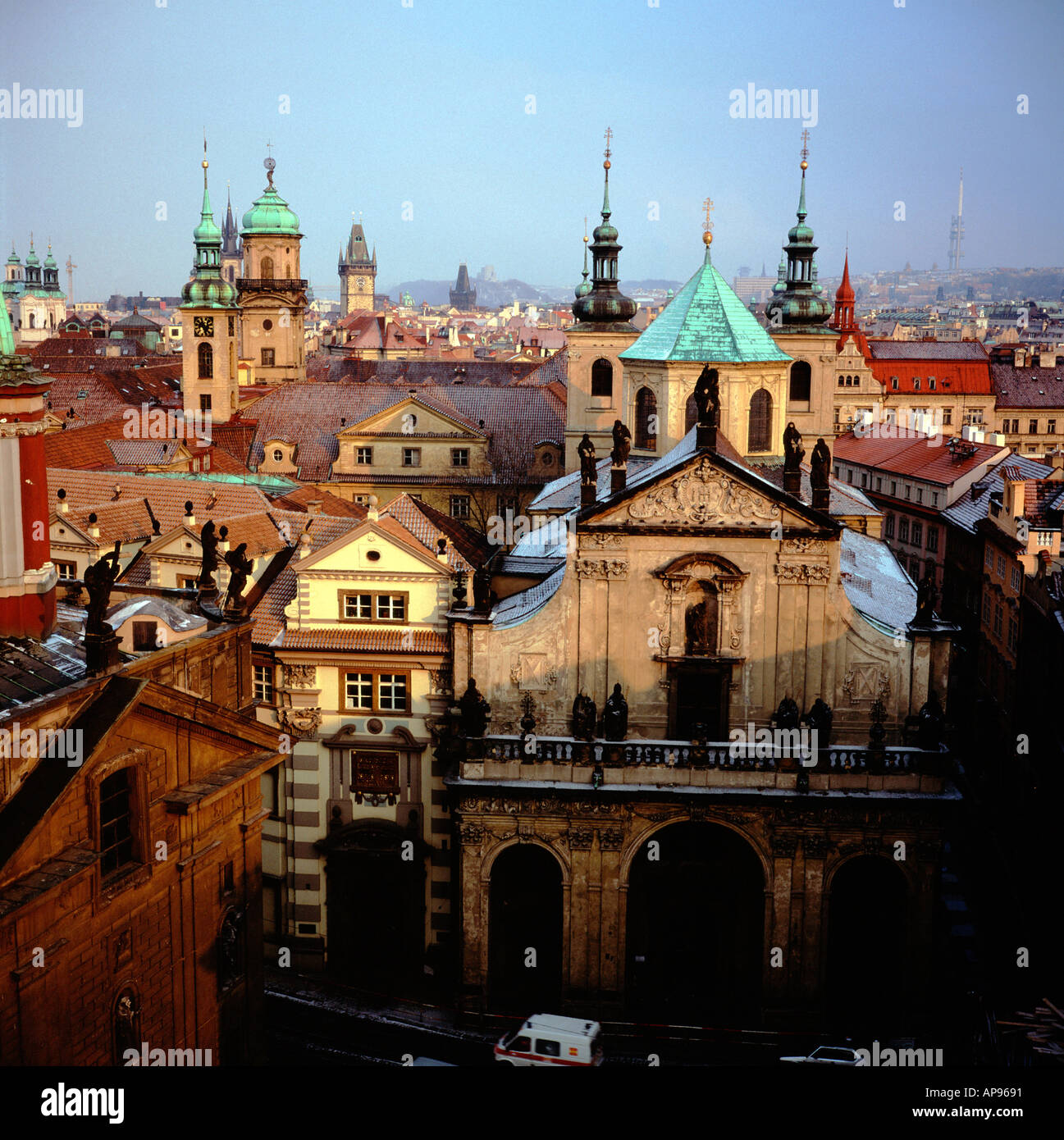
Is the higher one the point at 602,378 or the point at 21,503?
the point at 602,378

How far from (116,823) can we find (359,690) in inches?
608

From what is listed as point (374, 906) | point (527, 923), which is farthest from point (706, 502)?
point (374, 906)

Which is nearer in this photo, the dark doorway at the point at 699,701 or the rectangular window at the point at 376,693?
the dark doorway at the point at 699,701

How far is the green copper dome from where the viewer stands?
115938mm

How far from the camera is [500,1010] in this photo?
3841 centimetres

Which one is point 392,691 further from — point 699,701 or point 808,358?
point 808,358

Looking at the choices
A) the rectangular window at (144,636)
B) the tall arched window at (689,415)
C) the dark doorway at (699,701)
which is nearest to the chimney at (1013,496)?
the tall arched window at (689,415)

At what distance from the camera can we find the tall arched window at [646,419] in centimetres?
5919

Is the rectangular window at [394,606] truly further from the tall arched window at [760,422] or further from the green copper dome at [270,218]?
the green copper dome at [270,218]

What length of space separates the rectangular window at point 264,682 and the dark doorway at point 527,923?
8.53m

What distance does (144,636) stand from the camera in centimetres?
2862
